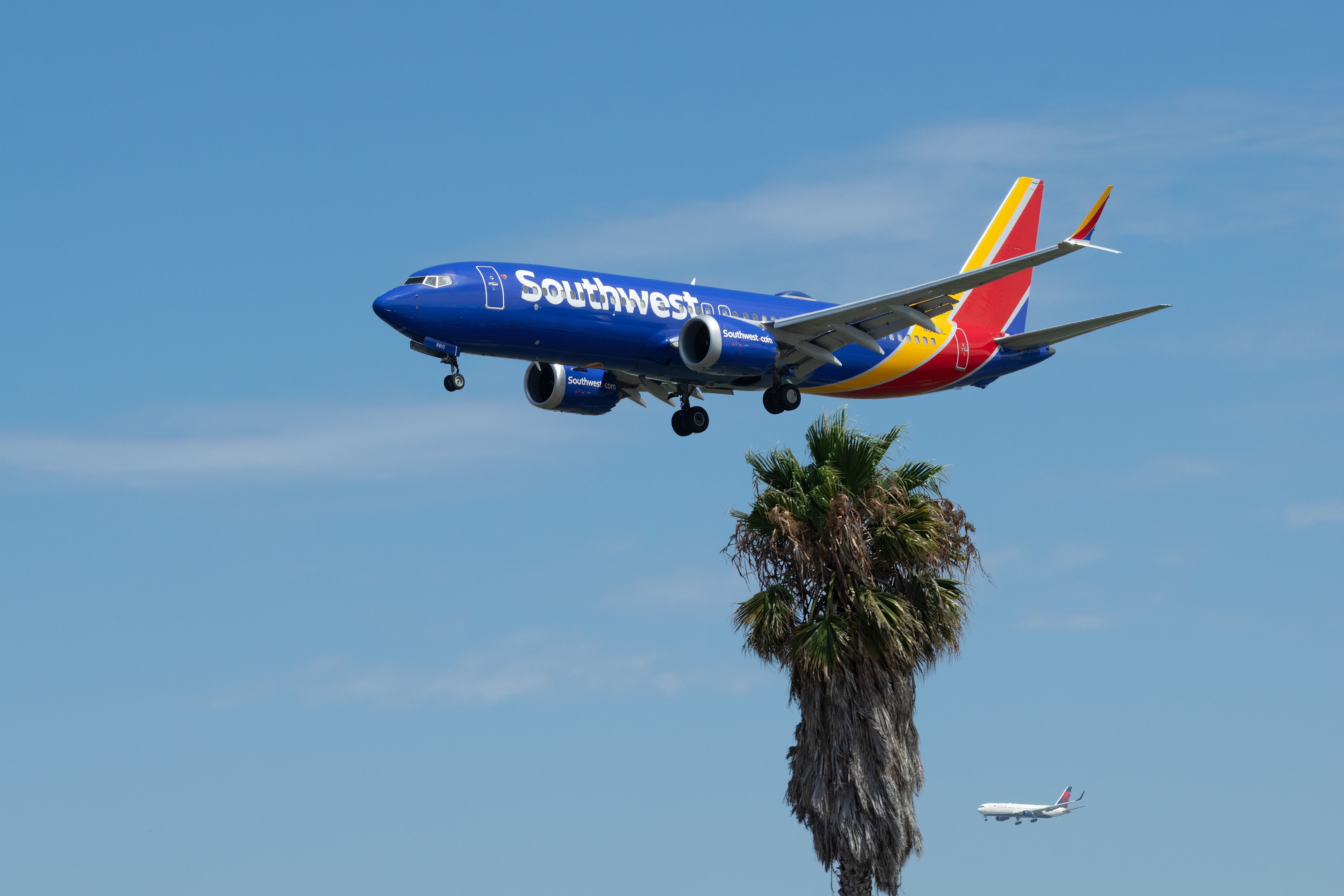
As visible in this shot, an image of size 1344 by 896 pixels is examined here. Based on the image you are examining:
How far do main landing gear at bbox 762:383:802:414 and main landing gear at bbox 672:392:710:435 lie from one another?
78.0 inches

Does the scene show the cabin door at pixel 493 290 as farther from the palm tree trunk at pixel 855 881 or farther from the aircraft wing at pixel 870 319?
the palm tree trunk at pixel 855 881

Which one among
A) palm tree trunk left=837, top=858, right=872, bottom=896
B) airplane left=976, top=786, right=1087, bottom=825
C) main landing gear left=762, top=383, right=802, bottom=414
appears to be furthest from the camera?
airplane left=976, top=786, right=1087, bottom=825

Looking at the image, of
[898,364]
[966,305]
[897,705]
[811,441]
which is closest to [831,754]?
[897,705]

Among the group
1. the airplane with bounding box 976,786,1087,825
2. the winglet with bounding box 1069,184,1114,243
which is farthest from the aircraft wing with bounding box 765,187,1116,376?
the airplane with bounding box 976,786,1087,825

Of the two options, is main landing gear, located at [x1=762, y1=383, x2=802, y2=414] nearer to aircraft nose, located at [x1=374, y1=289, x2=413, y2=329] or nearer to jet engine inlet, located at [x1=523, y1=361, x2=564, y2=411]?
jet engine inlet, located at [x1=523, y1=361, x2=564, y2=411]

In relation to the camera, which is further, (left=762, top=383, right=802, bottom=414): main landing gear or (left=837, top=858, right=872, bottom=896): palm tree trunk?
(left=762, top=383, right=802, bottom=414): main landing gear

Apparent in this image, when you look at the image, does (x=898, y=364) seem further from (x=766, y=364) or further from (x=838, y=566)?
(x=838, y=566)

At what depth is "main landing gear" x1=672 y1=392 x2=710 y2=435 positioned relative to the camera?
1763 inches

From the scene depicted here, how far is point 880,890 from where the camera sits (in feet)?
92.2

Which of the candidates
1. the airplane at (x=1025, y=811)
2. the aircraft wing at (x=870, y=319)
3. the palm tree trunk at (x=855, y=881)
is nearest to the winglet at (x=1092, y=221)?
the aircraft wing at (x=870, y=319)

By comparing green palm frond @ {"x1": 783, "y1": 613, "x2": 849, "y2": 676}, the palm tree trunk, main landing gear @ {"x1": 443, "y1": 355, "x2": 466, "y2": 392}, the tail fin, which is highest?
the tail fin

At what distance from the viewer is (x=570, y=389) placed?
45.5 meters

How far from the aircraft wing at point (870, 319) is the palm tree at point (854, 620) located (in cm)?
870

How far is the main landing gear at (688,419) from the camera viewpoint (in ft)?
147
